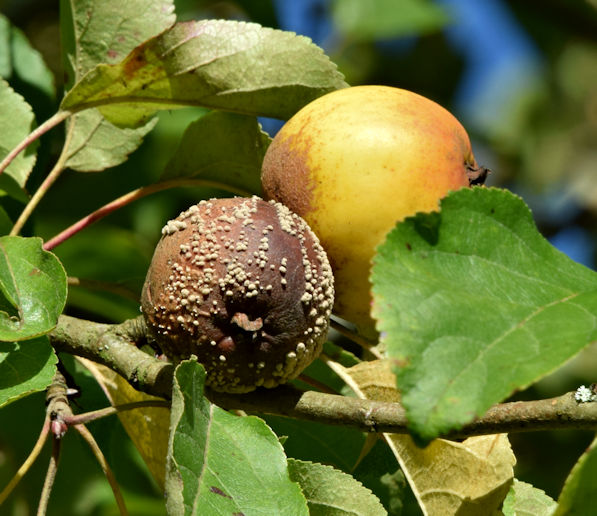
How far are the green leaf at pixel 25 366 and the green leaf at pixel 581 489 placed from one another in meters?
0.66

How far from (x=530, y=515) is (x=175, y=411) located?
0.63 m

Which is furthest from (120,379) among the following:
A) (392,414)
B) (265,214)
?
(392,414)

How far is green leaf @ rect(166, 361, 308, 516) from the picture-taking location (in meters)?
1.02

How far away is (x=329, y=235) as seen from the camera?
4.16 feet

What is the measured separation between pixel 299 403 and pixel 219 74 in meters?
0.55

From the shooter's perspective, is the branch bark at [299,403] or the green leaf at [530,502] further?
the green leaf at [530,502]

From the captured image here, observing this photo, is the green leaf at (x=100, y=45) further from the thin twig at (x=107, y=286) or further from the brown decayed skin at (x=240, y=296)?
the brown decayed skin at (x=240, y=296)

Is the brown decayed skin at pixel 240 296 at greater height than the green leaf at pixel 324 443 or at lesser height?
greater

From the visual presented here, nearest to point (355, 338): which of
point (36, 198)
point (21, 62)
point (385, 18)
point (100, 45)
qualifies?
point (36, 198)

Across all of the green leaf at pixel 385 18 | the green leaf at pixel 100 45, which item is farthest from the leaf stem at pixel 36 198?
the green leaf at pixel 385 18

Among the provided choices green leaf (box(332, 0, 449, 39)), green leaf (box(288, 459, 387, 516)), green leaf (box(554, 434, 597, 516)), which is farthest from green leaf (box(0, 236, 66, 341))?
green leaf (box(332, 0, 449, 39))

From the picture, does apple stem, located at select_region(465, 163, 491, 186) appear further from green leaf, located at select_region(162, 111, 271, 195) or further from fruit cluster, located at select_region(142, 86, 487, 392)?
green leaf, located at select_region(162, 111, 271, 195)

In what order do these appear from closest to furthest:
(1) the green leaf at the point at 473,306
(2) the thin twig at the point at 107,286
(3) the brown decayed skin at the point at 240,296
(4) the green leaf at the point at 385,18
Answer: (1) the green leaf at the point at 473,306
(3) the brown decayed skin at the point at 240,296
(2) the thin twig at the point at 107,286
(4) the green leaf at the point at 385,18

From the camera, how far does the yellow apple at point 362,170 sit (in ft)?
4.01
